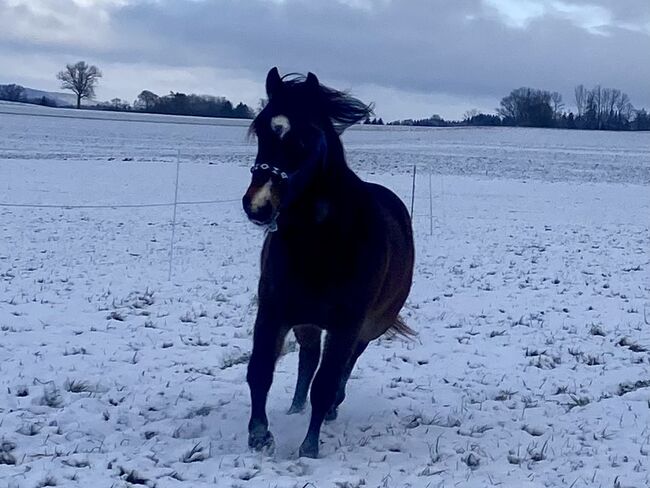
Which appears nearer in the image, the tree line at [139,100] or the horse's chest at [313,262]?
the horse's chest at [313,262]

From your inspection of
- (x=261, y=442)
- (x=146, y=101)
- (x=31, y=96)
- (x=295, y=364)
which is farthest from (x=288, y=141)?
(x=31, y=96)

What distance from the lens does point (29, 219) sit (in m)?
15.4

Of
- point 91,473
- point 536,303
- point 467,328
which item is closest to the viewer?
point 91,473

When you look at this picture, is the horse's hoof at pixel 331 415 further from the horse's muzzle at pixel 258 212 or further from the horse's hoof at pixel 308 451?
the horse's muzzle at pixel 258 212

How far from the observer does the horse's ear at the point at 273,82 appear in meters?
4.34

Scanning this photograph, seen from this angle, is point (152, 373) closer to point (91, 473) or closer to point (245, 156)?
point (91, 473)

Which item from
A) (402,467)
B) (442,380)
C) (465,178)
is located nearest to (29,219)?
(442,380)

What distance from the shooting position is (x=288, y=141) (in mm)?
4199

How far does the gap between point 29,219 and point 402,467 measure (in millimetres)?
12583

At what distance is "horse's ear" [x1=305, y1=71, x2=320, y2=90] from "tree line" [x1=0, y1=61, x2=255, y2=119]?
158 feet

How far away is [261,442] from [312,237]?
1250 mm

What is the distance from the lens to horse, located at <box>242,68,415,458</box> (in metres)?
4.20

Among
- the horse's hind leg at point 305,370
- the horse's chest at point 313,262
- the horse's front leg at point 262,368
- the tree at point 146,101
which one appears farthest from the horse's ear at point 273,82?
the tree at point 146,101

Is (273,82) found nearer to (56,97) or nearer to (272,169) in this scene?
(272,169)
